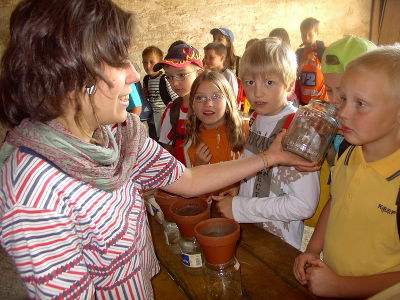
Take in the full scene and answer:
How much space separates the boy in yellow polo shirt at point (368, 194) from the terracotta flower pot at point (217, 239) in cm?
29

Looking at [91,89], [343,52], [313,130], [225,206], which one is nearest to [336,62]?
[343,52]

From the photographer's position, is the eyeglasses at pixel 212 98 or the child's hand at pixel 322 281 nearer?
the child's hand at pixel 322 281

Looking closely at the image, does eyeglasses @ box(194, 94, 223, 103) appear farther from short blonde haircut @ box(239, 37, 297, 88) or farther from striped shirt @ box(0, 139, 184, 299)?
striped shirt @ box(0, 139, 184, 299)

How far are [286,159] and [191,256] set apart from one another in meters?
0.58

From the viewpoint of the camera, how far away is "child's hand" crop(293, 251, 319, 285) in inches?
42.0

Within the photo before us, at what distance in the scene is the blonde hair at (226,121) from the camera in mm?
2229

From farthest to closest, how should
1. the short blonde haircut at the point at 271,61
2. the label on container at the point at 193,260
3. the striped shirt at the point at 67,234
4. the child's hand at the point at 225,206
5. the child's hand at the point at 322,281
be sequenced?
the short blonde haircut at the point at 271,61 → the child's hand at the point at 225,206 → the label on container at the point at 193,260 → the child's hand at the point at 322,281 → the striped shirt at the point at 67,234

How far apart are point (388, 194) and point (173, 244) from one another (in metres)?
0.86

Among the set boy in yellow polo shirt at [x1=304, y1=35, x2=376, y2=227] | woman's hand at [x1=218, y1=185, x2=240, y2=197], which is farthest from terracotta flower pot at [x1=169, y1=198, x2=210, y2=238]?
boy in yellow polo shirt at [x1=304, y1=35, x2=376, y2=227]

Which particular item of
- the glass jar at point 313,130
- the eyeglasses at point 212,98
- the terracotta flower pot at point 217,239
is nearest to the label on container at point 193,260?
the terracotta flower pot at point 217,239

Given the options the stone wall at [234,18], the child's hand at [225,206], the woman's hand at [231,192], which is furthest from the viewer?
the stone wall at [234,18]

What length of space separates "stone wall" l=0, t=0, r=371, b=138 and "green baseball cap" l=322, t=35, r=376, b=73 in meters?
4.07

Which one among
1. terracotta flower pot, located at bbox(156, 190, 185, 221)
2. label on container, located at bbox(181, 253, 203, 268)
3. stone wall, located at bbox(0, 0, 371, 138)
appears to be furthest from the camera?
stone wall, located at bbox(0, 0, 371, 138)

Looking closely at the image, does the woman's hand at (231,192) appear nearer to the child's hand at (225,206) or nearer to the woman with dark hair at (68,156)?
the child's hand at (225,206)
